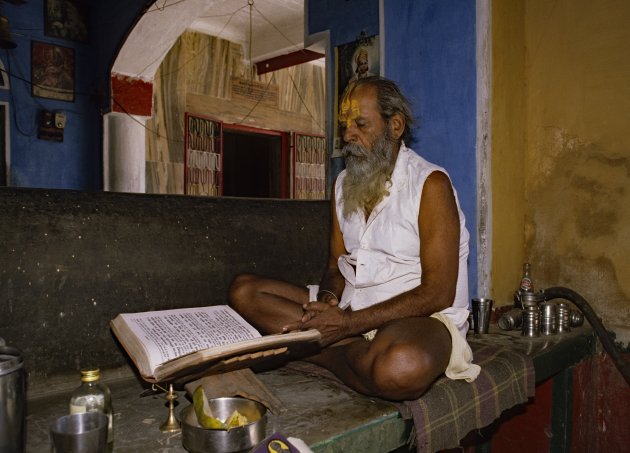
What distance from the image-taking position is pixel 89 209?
1.95 metres

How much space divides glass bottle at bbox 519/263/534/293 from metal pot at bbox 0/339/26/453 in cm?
247

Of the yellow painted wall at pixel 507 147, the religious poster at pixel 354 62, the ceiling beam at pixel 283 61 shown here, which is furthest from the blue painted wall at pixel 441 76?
the ceiling beam at pixel 283 61

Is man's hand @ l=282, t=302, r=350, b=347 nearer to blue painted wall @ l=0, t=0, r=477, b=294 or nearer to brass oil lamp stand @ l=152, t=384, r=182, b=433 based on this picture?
brass oil lamp stand @ l=152, t=384, r=182, b=433

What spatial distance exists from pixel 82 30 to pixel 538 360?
21.1 feet

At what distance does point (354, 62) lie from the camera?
3.91 m

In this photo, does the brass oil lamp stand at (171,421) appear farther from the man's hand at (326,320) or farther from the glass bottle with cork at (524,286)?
the glass bottle with cork at (524,286)

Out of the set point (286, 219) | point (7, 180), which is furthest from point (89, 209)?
point (7, 180)

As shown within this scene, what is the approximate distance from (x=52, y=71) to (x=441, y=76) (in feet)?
17.0

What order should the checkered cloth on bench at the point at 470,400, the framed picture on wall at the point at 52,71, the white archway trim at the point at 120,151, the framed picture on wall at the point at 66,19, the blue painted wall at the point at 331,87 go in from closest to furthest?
the checkered cloth on bench at the point at 470,400 → the blue painted wall at the point at 331,87 → the framed picture on wall at the point at 52,71 → the framed picture on wall at the point at 66,19 → the white archway trim at the point at 120,151

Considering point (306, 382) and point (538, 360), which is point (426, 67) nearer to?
point (538, 360)

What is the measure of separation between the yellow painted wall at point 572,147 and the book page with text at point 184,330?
164 cm

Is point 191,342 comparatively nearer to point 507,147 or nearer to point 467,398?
point 467,398

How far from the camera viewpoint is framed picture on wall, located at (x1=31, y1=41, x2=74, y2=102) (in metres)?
6.06

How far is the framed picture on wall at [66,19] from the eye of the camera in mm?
6168
